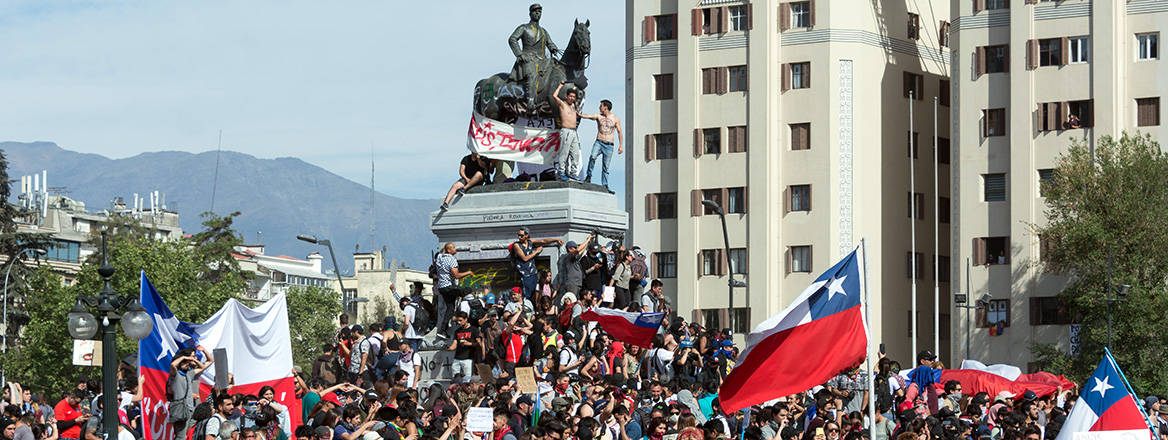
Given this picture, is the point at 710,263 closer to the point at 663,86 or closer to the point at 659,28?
the point at 663,86

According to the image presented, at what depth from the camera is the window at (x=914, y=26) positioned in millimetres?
74875

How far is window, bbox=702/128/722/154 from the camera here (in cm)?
7362

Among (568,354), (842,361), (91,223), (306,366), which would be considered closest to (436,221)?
(568,354)

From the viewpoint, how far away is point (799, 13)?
239 ft

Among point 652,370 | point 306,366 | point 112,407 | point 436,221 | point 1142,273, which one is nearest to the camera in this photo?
Answer: point 112,407

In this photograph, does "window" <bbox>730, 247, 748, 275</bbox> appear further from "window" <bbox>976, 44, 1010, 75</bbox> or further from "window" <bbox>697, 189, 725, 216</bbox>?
"window" <bbox>976, 44, 1010, 75</bbox>

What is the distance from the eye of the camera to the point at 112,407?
22.3m

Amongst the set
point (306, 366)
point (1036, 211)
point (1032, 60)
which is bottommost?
point (306, 366)

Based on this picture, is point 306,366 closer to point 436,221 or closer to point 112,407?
point 436,221

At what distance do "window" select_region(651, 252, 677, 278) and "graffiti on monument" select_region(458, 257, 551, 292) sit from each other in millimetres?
38576

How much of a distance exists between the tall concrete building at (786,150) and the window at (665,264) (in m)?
0.05

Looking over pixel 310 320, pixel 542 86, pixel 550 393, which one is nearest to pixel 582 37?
pixel 542 86

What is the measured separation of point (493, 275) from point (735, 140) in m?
37.9

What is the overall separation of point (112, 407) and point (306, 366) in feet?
274
